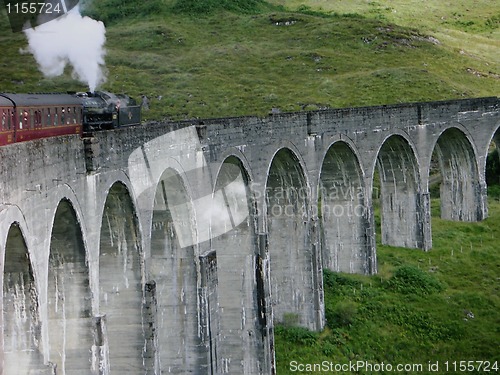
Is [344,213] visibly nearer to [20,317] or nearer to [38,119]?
[38,119]

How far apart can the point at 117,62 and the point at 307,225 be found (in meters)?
48.4

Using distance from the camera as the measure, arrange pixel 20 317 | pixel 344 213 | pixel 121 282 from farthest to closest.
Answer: pixel 344 213, pixel 121 282, pixel 20 317

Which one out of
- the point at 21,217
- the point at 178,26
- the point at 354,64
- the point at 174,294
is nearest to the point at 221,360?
the point at 174,294

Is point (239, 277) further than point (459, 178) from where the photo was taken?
No

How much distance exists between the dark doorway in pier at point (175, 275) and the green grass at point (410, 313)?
6.73m

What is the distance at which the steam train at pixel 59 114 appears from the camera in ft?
71.1

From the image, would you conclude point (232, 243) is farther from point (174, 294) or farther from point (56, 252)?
point (56, 252)

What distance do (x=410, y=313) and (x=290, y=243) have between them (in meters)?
6.76

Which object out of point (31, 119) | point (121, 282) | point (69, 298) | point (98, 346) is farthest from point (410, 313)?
point (31, 119)

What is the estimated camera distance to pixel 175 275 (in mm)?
29391

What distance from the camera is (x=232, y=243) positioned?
33938mm

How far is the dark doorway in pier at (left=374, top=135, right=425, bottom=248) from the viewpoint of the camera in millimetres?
46906

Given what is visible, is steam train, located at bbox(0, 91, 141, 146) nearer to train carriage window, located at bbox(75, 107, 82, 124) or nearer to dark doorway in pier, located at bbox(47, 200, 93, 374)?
train carriage window, located at bbox(75, 107, 82, 124)

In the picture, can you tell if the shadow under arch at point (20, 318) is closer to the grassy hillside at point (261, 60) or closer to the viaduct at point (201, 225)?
the viaduct at point (201, 225)
